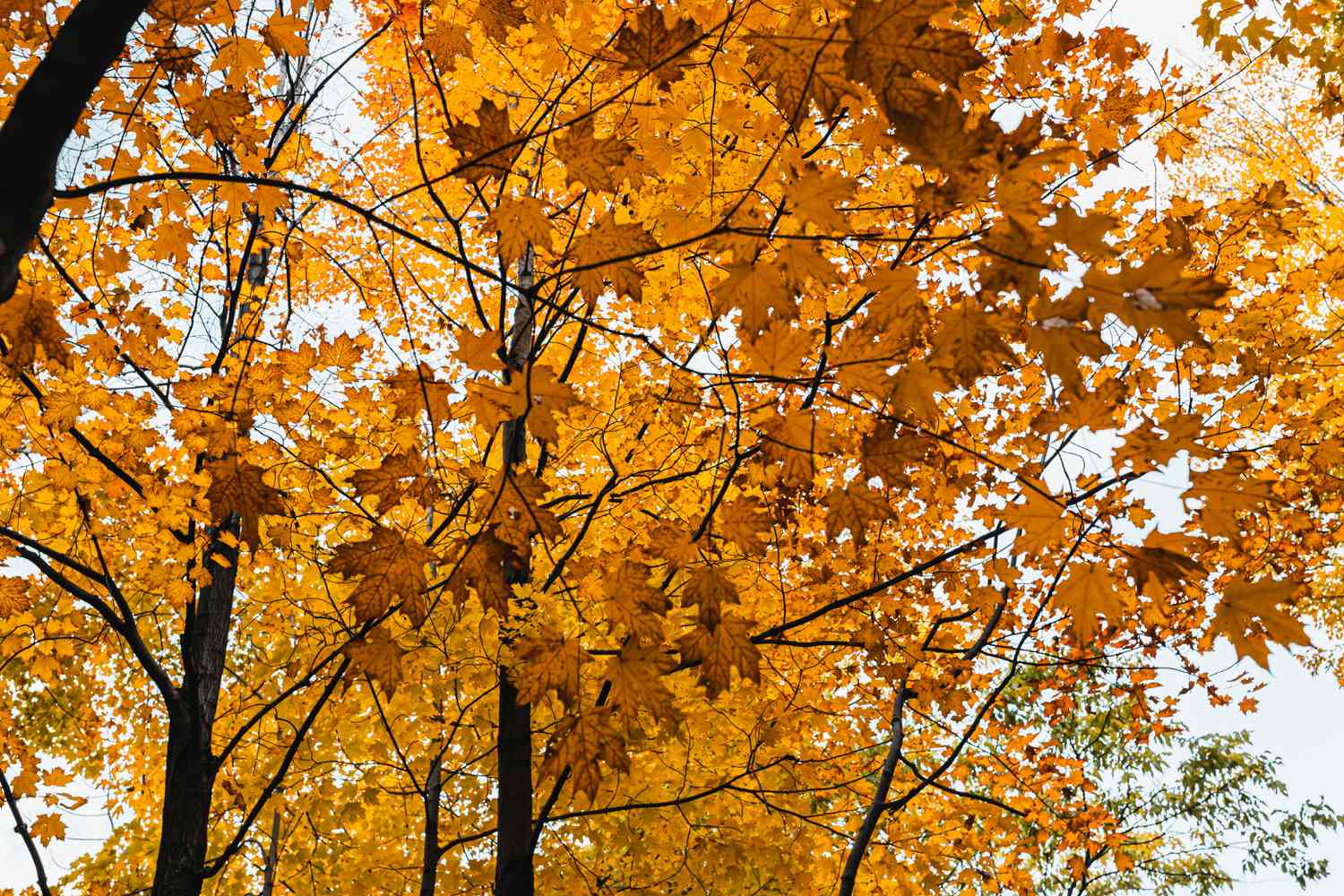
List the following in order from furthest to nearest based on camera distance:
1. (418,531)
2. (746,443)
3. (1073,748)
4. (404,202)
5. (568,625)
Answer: (1073,748) → (404,202) → (418,531) → (568,625) → (746,443)

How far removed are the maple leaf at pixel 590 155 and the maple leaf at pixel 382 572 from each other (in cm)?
99

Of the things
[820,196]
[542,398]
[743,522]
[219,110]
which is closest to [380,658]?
[542,398]

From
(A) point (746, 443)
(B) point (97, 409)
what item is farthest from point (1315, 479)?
(B) point (97, 409)

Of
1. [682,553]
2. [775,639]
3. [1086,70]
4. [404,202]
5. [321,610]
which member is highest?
[404,202]

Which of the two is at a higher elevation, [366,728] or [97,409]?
[97,409]

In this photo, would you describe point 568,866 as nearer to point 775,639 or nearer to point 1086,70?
point 775,639

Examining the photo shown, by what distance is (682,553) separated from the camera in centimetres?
236

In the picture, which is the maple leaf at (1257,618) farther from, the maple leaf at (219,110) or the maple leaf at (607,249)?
the maple leaf at (219,110)

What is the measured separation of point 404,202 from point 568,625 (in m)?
3.26

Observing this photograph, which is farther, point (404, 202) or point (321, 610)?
point (404, 202)

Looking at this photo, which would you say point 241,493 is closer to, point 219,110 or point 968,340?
point 219,110

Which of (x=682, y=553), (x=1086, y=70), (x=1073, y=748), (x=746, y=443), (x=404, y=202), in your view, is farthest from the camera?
(x=1073, y=748)

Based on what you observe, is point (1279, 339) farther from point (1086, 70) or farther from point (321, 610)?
point (321, 610)

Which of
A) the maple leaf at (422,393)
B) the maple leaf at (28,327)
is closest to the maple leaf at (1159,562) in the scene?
the maple leaf at (422,393)
